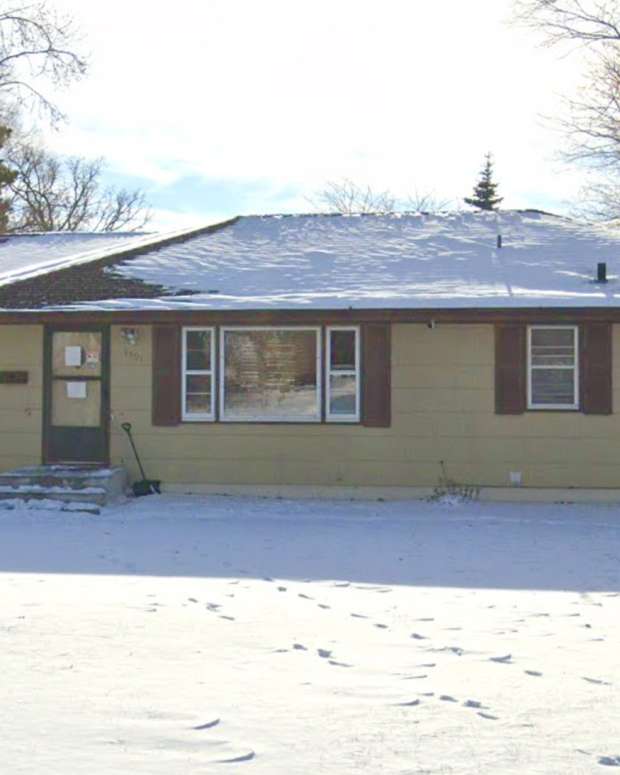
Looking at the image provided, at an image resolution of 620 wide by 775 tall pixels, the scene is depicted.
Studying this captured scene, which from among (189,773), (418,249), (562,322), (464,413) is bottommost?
(189,773)

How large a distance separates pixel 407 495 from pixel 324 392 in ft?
5.60

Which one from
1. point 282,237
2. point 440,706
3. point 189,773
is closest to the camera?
point 189,773

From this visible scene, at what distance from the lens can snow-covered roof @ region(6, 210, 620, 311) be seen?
493 inches

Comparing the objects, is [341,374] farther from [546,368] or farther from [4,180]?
[4,180]

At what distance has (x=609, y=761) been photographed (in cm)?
406

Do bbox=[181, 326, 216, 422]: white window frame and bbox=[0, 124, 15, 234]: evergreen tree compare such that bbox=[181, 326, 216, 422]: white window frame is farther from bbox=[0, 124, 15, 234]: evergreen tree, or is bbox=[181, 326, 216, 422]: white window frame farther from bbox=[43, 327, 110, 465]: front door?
bbox=[0, 124, 15, 234]: evergreen tree

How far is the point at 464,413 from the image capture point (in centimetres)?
1267

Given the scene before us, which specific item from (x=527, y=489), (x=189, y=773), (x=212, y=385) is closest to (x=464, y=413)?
(x=527, y=489)

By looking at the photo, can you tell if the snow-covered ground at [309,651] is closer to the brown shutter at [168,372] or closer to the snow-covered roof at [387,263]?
the brown shutter at [168,372]

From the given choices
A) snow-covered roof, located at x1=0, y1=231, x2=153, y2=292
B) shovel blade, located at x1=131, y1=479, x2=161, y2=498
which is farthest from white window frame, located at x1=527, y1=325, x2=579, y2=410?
snow-covered roof, located at x1=0, y1=231, x2=153, y2=292

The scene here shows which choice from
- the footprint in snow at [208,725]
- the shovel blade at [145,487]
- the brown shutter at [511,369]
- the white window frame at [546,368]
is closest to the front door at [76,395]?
the shovel blade at [145,487]

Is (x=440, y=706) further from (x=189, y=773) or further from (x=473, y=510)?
(x=473, y=510)

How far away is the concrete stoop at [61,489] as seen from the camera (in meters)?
12.1

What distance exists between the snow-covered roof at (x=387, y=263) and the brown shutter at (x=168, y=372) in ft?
1.65
